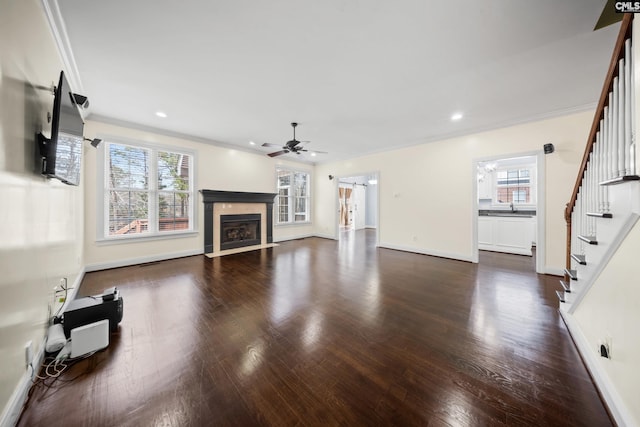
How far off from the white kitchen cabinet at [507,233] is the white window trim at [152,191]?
7336 mm

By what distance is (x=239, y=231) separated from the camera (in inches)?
240

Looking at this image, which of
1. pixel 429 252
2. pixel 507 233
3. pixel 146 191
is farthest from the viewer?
pixel 507 233

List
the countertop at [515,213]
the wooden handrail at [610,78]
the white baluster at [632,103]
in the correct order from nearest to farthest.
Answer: the white baluster at [632,103], the wooden handrail at [610,78], the countertop at [515,213]

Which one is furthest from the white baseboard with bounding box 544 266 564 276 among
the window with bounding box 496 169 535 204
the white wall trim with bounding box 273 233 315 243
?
the white wall trim with bounding box 273 233 315 243

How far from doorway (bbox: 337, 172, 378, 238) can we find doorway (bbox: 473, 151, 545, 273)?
14.4 feet

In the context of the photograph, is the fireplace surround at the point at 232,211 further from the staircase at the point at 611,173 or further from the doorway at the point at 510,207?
the staircase at the point at 611,173

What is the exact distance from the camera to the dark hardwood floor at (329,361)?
1.28 metres

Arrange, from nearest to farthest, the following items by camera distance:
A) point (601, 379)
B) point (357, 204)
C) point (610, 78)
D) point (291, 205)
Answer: point (601, 379)
point (610, 78)
point (291, 205)
point (357, 204)

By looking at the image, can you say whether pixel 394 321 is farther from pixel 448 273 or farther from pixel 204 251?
pixel 204 251

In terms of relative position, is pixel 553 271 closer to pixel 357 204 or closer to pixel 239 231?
pixel 239 231

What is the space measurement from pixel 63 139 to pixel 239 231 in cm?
453

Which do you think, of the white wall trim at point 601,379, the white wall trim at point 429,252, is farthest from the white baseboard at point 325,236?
the white wall trim at point 601,379

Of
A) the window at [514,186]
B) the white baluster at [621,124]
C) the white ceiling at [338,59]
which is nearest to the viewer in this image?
the white baluster at [621,124]

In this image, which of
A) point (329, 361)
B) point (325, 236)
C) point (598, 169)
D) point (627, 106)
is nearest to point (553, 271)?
point (598, 169)
